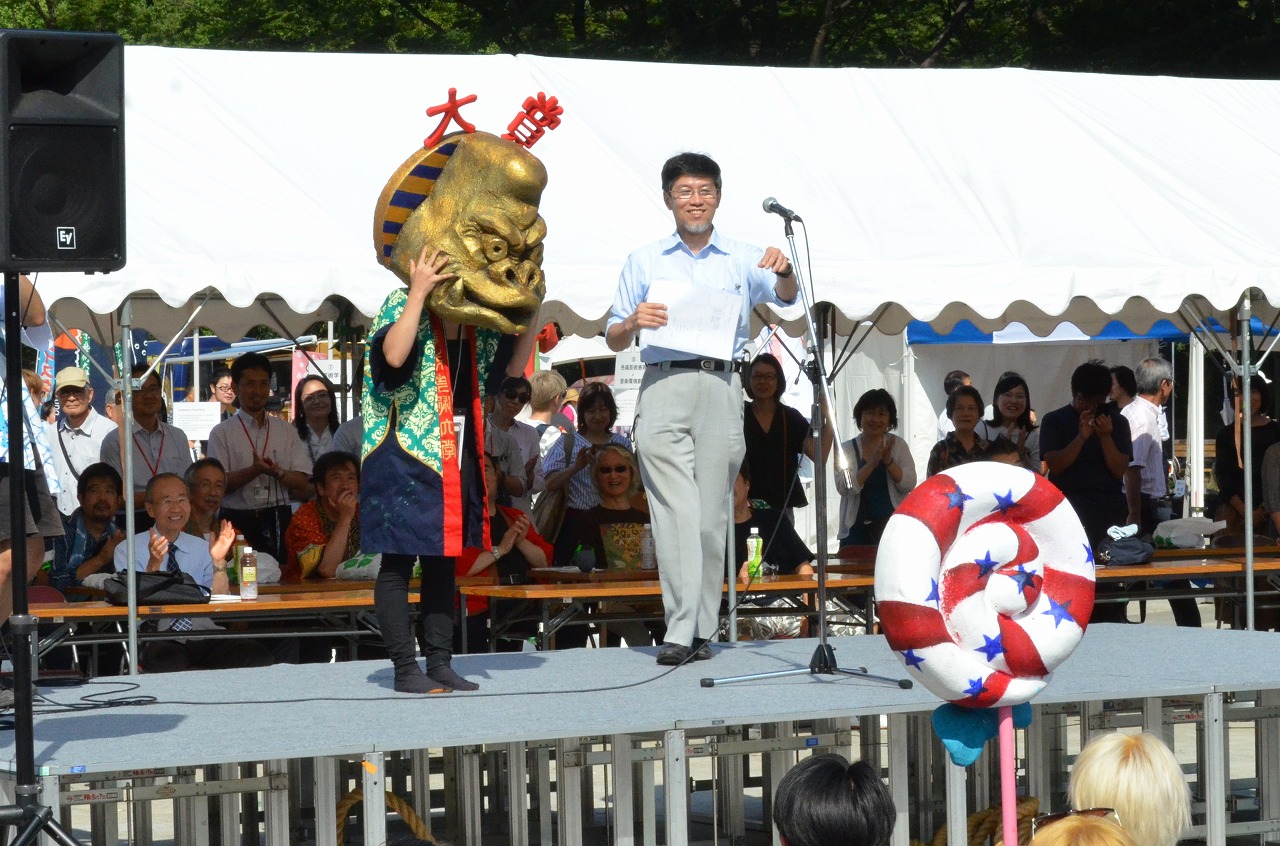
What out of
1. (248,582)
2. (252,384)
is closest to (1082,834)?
(248,582)

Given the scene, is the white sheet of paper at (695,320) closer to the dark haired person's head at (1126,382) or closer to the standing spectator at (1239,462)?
the standing spectator at (1239,462)

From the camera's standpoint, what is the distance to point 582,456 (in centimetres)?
1006

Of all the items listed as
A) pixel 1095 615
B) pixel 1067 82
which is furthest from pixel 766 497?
pixel 1067 82

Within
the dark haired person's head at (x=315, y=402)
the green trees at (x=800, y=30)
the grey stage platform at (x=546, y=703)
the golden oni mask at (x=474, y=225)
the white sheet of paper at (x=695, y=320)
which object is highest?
the green trees at (x=800, y=30)

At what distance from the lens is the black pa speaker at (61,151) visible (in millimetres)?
4652

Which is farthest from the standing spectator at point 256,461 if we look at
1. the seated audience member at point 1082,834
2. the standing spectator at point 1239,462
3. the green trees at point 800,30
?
the green trees at point 800,30

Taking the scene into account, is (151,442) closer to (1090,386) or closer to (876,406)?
(876,406)

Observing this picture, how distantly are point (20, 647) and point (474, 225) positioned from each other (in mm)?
1913

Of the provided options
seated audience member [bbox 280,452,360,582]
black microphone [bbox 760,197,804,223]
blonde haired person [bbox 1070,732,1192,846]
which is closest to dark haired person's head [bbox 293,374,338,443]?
seated audience member [bbox 280,452,360,582]

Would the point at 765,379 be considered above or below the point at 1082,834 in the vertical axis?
above

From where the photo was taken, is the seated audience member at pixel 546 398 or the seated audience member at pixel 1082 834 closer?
the seated audience member at pixel 1082 834

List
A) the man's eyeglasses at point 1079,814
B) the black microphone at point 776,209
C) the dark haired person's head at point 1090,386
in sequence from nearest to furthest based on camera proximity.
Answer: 1. the man's eyeglasses at point 1079,814
2. the black microphone at point 776,209
3. the dark haired person's head at point 1090,386

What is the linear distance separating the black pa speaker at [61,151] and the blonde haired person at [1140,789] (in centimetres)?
281

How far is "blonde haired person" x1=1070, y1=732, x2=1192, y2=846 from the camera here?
3.92m
